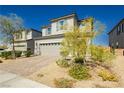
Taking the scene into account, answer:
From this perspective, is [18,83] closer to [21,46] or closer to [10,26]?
[10,26]

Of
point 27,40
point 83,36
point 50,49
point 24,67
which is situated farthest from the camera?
point 27,40

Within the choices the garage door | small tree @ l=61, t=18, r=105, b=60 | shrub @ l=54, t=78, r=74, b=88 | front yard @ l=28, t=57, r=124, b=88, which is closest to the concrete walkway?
front yard @ l=28, t=57, r=124, b=88

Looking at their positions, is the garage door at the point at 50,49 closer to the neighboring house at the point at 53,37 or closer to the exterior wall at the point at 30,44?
the neighboring house at the point at 53,37

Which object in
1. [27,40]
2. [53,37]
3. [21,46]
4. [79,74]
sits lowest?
[79,74]

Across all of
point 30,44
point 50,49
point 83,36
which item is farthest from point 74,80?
point 30,44

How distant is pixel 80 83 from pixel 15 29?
53.1ft

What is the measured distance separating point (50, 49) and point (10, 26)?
6269 millimetres

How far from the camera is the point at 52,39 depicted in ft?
79.9

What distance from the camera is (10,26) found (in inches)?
907

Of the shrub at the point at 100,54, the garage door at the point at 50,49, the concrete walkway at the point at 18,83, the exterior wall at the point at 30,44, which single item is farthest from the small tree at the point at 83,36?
→ the exterior wall at the point at 30,44

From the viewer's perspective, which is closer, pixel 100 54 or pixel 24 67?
pixel 100 54

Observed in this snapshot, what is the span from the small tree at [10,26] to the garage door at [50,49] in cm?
432
